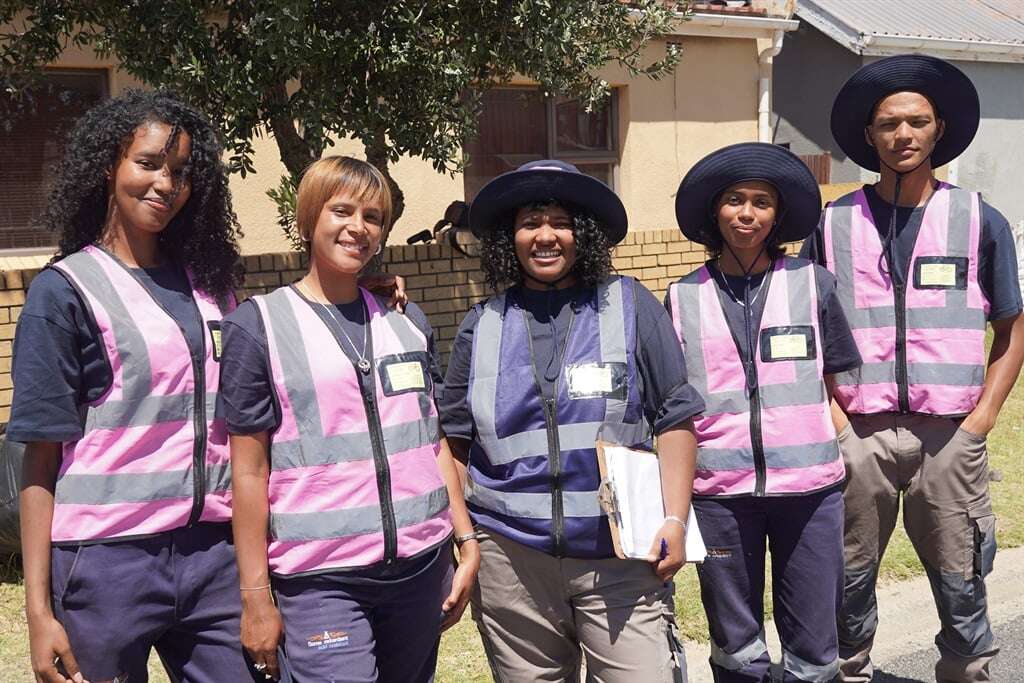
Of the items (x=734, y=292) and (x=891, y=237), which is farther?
(x=891, y=237)

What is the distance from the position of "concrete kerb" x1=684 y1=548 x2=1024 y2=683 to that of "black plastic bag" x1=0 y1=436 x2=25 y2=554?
310 cm

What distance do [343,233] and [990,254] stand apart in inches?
87.6

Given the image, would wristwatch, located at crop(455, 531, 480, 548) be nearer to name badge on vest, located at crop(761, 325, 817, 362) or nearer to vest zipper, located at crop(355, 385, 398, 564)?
vest zipper, located at crop(355, 385, 398, 564)

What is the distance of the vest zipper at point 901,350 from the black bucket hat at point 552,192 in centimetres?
115

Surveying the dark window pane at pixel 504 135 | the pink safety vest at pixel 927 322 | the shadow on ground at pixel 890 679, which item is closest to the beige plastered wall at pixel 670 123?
the dark window pane at pixel 504 135

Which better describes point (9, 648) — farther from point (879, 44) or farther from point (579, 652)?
point (879, 44)

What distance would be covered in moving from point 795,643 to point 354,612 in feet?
4.72

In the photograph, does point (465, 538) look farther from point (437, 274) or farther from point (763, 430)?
point (437, 274)

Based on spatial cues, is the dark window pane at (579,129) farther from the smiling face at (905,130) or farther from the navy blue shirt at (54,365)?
the navy blue shirt at (54,365)

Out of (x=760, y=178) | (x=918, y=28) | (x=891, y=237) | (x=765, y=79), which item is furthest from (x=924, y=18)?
(x=760, y=178)

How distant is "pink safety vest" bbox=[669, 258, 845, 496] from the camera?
3.06 m

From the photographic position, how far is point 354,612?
2.42 meters

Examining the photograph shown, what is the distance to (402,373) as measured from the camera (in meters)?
2.54

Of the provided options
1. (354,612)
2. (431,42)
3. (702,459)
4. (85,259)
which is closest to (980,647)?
(702,459)
